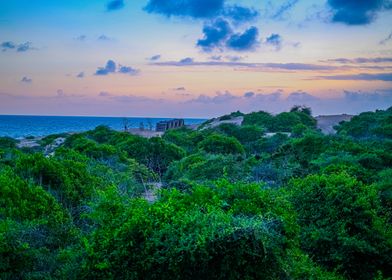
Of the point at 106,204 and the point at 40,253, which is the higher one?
the point at 106,204

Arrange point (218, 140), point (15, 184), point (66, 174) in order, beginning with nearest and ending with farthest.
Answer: point (15, 184) < point (66, 174) < point (218, 140)

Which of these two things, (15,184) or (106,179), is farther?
(106,179)

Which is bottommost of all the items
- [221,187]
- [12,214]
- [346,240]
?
[346,240]

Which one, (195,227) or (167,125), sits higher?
(167,125)

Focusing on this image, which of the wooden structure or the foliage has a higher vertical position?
the wooden structure

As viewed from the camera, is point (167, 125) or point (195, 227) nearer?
point (195, 227)

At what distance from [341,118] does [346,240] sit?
83.1 meters

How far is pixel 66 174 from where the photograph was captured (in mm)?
20875

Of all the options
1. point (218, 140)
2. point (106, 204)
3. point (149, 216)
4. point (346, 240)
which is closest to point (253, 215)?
point (149, 216)

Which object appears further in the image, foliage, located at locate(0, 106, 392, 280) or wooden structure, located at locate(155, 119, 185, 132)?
wooden structure, located at locate(155, 119, 185, 132)

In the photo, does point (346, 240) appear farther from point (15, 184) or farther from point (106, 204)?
point (15, 184)

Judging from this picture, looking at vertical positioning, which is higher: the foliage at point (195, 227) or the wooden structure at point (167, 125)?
the wooden structure at point (167, 125)

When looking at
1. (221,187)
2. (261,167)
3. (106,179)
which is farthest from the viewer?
(261,167)

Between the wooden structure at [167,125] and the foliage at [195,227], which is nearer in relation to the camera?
the foliage at [195,227]
